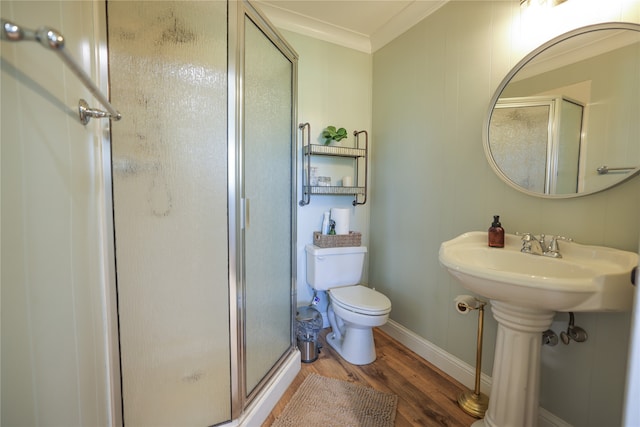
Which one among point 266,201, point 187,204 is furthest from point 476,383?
point 187,204

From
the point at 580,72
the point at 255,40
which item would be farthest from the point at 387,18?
the point at 580,72

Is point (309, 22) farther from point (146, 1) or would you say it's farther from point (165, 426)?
point (165, 426)

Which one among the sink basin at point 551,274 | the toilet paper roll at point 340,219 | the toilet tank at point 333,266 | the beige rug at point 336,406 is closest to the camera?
the sink basin at point 551,274

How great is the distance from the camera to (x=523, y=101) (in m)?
1.26

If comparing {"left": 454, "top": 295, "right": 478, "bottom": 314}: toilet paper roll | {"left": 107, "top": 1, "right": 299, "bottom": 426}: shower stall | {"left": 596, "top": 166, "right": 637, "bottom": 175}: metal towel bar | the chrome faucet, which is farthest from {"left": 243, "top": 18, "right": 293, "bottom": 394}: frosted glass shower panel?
{"left": 596, "top": 166, "right": 637, "bottom": 175}: metal towel bar

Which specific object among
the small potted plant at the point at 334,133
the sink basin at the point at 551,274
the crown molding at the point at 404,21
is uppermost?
the crown molding at the point at 404,21

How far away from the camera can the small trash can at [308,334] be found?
1.76 meters

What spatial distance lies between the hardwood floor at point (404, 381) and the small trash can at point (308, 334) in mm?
55

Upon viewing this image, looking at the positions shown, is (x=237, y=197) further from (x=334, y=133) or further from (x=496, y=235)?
(x=496, y=235)

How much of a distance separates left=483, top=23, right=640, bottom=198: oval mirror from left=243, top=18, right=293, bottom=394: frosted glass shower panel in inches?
45.8

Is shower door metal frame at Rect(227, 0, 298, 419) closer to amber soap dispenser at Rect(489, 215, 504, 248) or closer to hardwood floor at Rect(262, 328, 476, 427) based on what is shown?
hardwood floor at Rect(262, 328, 476, 427)

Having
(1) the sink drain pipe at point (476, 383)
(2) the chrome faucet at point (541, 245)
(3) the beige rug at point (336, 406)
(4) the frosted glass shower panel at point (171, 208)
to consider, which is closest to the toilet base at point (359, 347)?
(3) the beige rug at point (336, 406)

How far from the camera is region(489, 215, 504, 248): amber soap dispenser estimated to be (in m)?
1.25

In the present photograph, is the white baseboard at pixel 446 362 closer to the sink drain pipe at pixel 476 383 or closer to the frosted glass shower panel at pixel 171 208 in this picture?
the sink drain pipe at pixel 476 383
